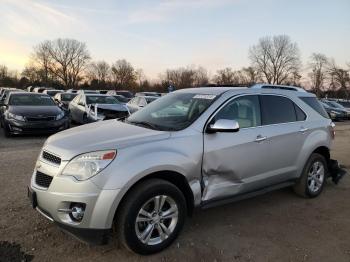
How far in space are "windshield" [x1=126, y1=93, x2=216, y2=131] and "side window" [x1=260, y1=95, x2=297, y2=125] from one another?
2.89 feet

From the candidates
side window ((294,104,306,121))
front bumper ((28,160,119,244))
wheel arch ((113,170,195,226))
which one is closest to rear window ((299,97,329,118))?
side window ((294,104,306,121))

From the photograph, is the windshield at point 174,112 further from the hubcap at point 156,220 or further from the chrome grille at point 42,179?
the chrome grille at point 42,179

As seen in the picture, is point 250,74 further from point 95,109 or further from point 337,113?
point 95,109

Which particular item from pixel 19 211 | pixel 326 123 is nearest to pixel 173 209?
pixel 19 211

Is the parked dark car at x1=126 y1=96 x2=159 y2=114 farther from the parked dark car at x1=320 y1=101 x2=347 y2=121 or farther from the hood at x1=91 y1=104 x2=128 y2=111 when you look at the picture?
the parked dark car at x1=320 y1=101 x2=347 y2=121

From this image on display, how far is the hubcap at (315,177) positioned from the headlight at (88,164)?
3.67m

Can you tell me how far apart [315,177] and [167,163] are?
3.30m

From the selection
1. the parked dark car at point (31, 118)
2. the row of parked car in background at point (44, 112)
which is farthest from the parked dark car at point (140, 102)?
the parked dark car at point (31, 118)

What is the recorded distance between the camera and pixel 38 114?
11992 mm

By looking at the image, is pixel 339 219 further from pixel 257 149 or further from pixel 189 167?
pixel 189 167

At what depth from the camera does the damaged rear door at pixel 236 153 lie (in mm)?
4363

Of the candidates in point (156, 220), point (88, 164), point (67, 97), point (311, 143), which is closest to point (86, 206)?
point (88, 164)

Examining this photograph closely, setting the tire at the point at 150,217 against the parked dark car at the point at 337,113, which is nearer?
the tire at the point at 150,217

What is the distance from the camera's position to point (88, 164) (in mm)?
3650
